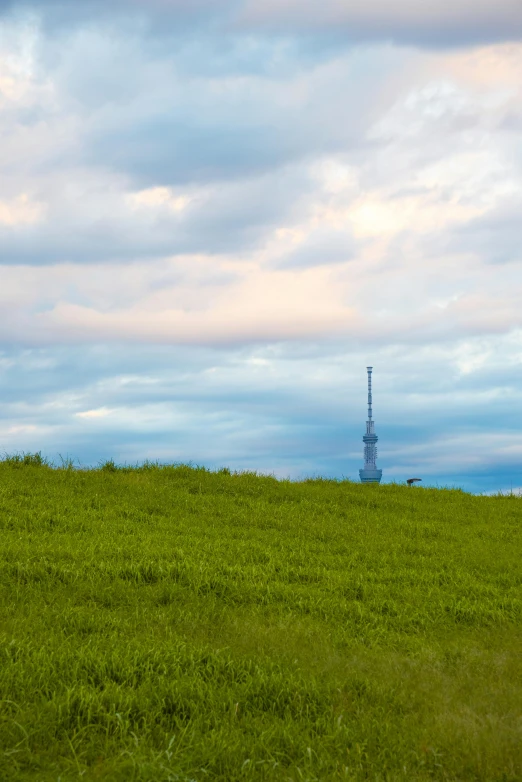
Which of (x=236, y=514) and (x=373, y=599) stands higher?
(x=236, y=514)

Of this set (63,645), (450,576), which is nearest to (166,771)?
(63,645)

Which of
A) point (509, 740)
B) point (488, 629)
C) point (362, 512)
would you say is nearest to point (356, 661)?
point (509, 740)

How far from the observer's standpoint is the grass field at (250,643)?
20.0ft

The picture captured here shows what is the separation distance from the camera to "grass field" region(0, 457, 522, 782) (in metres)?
6.10

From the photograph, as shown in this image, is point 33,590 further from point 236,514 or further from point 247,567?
point 236,514

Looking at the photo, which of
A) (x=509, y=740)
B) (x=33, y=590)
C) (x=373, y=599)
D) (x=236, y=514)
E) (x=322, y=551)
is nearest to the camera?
(x=509, y=740)

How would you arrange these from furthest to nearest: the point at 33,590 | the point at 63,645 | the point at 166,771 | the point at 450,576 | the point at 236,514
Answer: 1. the point at 236,514
2. the point at 450,576
3. the point at 33,590
4. the point at 63,645
5. the point at 166,771

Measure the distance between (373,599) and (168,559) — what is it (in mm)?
3335

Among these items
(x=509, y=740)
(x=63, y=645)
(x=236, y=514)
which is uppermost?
(x=236, y=514)

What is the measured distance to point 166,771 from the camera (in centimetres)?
546

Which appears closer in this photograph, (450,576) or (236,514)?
(450,576)

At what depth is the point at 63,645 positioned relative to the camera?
26.0 ft

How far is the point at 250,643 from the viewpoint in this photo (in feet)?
28.1

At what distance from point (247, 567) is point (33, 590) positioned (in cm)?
336
